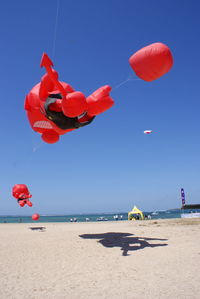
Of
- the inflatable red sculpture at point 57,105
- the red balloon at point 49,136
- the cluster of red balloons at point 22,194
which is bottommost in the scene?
the cluster of red balloons at point 22,194

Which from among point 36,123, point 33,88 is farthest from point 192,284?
point 33,88

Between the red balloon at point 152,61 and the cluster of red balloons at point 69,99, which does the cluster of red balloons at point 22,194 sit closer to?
the cluster of red balloons at point 69,99

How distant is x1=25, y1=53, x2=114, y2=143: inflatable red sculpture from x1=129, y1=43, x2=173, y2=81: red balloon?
1502 mm

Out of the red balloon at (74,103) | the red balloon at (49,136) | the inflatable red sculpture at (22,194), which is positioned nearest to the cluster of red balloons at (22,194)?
the inflatable red sculpture at (22,194)

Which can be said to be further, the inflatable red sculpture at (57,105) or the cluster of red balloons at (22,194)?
the cluster of red balloons at (22,194)

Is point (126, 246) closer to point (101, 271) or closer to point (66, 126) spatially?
point (101, 271)

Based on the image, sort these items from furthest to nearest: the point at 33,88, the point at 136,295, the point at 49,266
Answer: the point at 33,88, the point at 49,266, the point at 136,295

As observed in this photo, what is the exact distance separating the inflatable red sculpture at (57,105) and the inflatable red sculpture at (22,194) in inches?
437

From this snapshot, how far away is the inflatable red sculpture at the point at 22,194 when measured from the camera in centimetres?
1862

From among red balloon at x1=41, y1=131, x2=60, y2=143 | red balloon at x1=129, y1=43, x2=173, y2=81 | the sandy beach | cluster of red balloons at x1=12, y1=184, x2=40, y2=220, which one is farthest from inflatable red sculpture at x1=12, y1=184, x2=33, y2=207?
red balloon at x1=129, y1=43, x2=173, y2=81

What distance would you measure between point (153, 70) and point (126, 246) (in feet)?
27.5

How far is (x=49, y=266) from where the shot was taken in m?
8.12

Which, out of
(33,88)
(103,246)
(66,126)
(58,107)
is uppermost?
(33,88)

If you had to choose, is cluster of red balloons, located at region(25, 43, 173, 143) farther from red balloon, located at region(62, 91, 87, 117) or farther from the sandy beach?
the sandy beach
